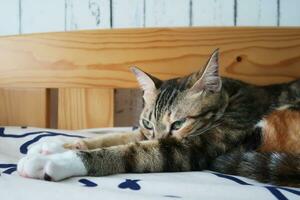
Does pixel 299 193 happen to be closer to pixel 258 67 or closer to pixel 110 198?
pixel 110 198

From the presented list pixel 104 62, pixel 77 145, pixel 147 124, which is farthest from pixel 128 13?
pixel 77 145

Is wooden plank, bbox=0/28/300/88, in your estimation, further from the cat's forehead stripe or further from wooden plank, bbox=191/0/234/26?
the cat's forehead stripe

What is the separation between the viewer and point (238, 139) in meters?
0.89

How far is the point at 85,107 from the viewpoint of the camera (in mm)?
1326

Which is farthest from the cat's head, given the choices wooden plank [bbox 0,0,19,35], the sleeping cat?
wooden plank [bbox 0,0,19,35]

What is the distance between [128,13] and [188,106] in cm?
63

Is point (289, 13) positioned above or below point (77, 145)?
above

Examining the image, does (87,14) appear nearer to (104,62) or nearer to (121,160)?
(104,62)

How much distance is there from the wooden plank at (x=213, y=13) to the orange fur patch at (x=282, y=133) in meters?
0.56

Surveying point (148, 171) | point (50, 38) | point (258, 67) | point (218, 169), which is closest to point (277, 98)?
point (258, 67)

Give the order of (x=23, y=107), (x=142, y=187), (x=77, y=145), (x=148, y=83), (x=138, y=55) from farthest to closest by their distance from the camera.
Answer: (x=23, y=107) < (x=138, y=55) < (x=148, y=83) < (x=77, y=145) < (x=142, y=187)

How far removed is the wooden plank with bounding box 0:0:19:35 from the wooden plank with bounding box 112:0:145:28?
0.42 meters

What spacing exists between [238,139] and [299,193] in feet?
0.85

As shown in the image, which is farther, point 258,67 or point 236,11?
point 236,11
